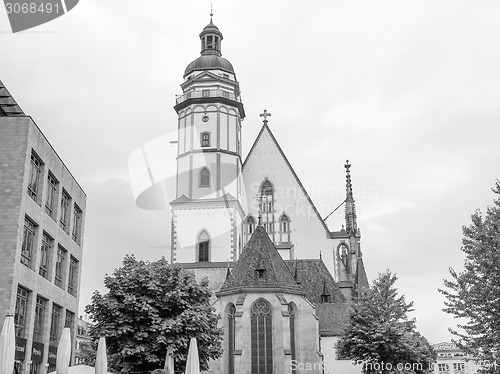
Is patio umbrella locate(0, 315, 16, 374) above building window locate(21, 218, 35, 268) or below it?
below

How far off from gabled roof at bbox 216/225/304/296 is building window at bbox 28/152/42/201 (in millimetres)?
17108

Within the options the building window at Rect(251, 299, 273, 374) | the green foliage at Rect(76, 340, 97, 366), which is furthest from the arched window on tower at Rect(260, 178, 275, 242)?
the green foliage at Rect(76, 340, 97, 366)

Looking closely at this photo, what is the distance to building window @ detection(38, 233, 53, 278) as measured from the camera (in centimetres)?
2845

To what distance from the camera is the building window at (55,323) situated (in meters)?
30.4

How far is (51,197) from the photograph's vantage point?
30.1m

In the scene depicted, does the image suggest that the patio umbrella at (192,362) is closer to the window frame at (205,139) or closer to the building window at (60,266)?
the building window at (60,266)

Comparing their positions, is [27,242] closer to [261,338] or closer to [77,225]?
[77,225]

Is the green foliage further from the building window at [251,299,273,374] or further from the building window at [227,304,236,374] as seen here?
the building window at [251,299,273,374]

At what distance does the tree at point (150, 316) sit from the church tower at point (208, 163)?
2140cm

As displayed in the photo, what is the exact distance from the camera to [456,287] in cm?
2633

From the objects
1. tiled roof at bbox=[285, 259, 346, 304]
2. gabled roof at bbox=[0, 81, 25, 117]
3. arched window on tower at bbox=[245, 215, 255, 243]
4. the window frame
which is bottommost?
tiled roof at bbox=[285, 259, 346, 304]

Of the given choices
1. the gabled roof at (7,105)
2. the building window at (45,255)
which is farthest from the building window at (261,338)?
the gabled roof at (7,105)

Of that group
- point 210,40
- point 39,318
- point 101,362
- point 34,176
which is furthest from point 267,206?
point 101,362

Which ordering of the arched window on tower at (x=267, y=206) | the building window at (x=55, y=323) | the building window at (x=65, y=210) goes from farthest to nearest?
the arched window on tower at (x=267, y=206) < the building window at (x=65, y=210) < the building window at (x=55, y=323)
